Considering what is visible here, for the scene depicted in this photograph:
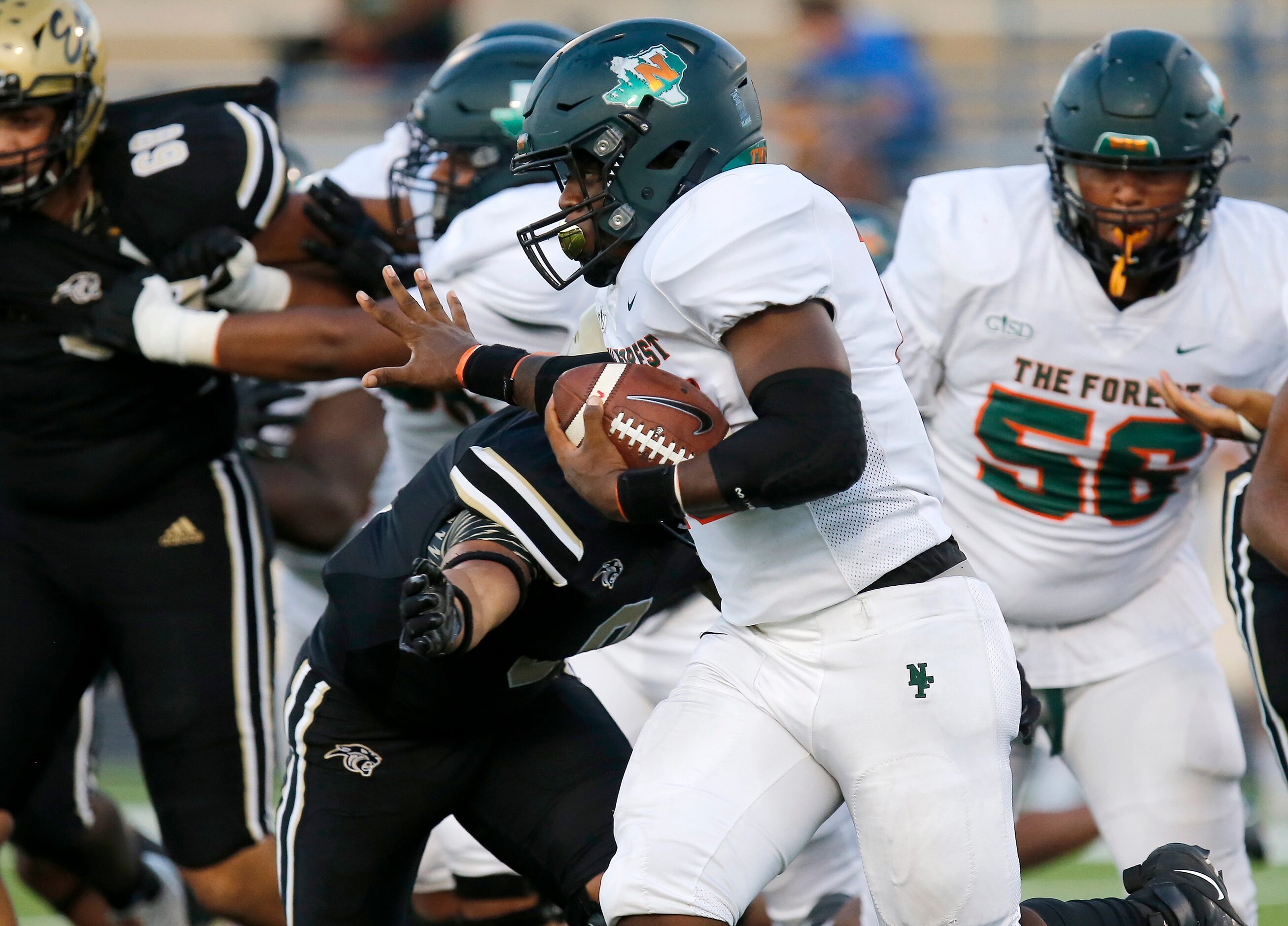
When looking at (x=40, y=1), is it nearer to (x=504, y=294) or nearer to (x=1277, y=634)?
(x=504, y=294)

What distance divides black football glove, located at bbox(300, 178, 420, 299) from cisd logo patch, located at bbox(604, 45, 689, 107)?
51.9 inches

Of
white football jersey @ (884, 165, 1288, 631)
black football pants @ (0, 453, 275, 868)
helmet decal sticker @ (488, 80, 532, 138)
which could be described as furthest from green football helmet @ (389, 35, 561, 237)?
white football jersey @ (884, 165, 1288, 631)

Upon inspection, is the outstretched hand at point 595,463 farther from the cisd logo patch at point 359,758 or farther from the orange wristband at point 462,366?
the cisd logo patch at point 359,758

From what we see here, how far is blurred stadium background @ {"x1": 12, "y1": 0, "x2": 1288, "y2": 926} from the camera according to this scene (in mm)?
8023

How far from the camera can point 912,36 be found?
28.4 ft

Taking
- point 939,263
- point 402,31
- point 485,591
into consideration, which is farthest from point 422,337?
point 402,31

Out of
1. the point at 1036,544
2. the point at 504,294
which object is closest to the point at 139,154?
the point at 504,294

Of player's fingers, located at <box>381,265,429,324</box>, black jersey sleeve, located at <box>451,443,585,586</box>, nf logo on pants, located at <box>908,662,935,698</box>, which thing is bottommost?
nf logo on pants, located at <box>908,662,935,698</box>

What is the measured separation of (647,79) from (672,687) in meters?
1.48

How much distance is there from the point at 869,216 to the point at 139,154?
2.56 meters

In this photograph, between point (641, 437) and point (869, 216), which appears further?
point (869, 216)

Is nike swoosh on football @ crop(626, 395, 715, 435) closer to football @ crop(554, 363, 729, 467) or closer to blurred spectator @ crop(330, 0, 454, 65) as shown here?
football @ crop(554, 363, 729, 467)

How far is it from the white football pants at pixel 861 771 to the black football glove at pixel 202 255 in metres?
1.55

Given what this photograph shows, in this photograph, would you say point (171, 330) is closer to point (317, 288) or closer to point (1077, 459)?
point (317, 288)
